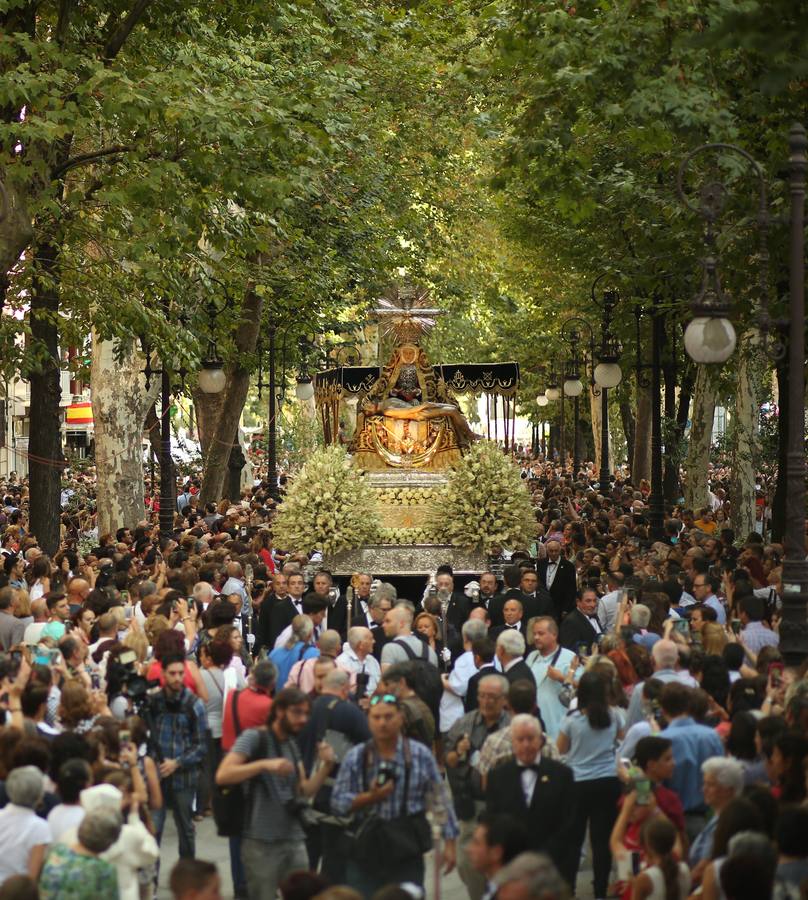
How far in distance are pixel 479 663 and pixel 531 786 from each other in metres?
3.49

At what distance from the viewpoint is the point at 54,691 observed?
11883 mm

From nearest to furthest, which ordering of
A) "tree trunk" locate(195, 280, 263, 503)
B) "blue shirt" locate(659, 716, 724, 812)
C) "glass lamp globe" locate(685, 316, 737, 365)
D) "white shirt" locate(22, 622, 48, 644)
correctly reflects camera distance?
"blue shirt" locate(659, 716, 724, 812) → "white shirt" locate(22, 622, 48, 644) → "glass lamp globe" locate(685, 316, 737, 365) → "tree trunk" locate(195, 280, 263, 503)

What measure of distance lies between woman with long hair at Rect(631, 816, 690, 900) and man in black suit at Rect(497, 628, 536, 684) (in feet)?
12.8

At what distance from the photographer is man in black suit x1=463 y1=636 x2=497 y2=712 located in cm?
1249

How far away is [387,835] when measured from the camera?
30.2 feet

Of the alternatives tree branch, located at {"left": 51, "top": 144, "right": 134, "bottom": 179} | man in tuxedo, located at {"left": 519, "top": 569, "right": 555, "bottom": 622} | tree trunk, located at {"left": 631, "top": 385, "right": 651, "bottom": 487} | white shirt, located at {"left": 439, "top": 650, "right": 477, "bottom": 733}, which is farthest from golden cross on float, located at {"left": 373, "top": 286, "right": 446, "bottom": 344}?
white shirt, located at {"left": 439, "top": 650, "right": 477, "bottom": 733}

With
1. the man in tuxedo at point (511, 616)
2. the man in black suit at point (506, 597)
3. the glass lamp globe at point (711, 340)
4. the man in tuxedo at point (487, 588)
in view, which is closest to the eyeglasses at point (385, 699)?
the man in tuxedo at point (511, 616)

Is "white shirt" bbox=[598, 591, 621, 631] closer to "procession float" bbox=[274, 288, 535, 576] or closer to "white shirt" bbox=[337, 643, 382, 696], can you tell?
"white shirt" bbox=[337, 643, 382, 696]

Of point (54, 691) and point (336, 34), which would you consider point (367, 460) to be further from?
point (54, 691)

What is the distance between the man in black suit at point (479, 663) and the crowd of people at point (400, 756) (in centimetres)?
2

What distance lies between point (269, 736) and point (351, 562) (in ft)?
51.6

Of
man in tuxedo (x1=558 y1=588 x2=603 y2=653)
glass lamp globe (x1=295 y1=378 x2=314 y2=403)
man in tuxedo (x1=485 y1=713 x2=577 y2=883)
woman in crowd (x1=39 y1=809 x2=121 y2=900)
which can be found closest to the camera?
woman in crowd (x1=39 y1=809 x2=121 y2=900)

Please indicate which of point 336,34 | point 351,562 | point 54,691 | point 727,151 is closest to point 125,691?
point 54,691

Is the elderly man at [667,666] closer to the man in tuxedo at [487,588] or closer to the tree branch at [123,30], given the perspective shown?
the man in tuxedo at [487,588]
